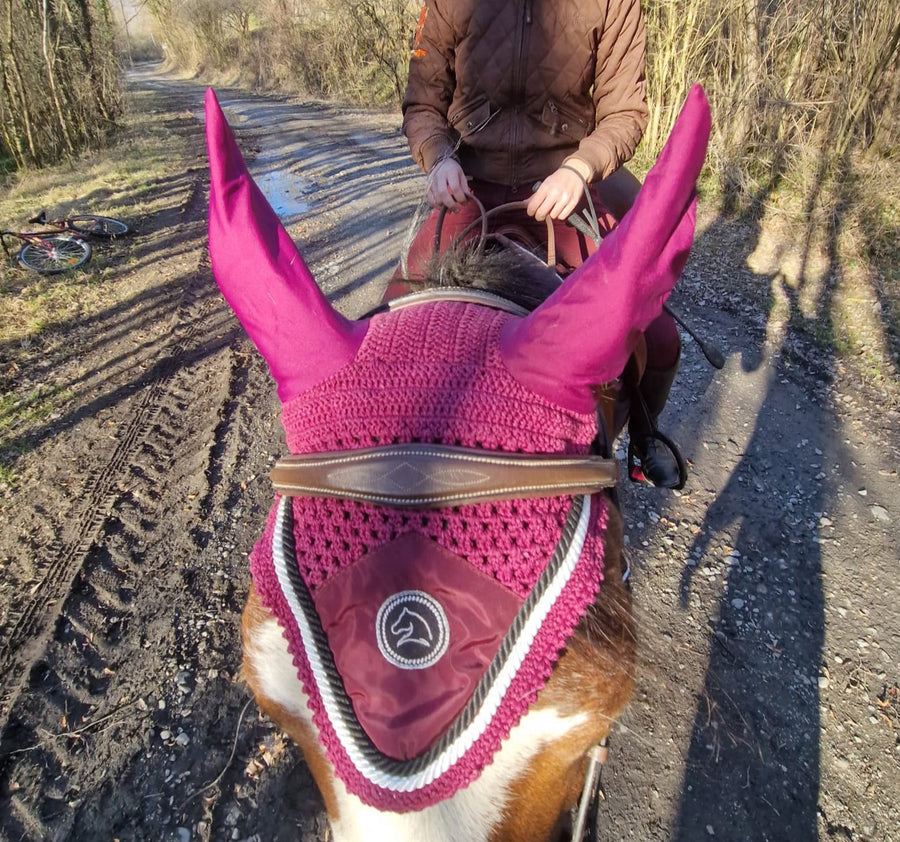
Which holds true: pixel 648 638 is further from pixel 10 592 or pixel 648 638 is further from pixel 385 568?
pixel 10 592

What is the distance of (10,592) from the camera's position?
8.96 feet

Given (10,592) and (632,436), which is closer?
(632,436)

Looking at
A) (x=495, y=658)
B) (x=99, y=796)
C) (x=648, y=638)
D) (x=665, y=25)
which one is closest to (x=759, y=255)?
(x=665, y=25)

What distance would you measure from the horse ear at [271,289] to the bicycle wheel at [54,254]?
19.7 feet

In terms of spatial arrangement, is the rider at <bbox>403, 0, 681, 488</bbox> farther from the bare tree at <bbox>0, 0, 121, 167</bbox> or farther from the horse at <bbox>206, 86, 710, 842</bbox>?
the bare tree at <bbox>0, 0, 121, 167</bbox>

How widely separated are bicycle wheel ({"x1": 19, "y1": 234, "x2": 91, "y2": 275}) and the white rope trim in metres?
6.36

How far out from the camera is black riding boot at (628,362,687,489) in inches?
89.7

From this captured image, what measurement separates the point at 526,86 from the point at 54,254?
5766 mm

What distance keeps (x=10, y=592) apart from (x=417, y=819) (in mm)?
2846

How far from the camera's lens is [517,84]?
236cm

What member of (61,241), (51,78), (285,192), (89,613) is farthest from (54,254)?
(51,78)

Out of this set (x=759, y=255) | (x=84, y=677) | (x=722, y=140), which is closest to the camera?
(x=84, y=677)

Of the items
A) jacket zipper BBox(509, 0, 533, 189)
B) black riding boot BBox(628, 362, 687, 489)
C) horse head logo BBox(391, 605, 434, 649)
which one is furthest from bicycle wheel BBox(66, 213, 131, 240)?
horse head logo BBox(391, 605, 434, 649)

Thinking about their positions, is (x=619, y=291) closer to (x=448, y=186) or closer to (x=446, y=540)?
(x=446, y=540)
